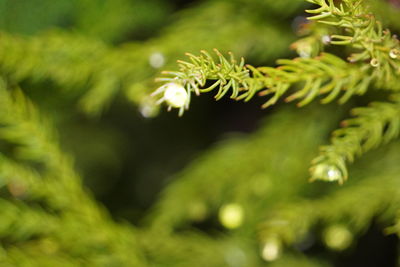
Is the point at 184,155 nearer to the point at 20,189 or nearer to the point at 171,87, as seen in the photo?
the point at 20,189

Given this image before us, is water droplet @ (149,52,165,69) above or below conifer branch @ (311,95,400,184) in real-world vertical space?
above

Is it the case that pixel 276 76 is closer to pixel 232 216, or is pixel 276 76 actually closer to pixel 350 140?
pixel 350 140

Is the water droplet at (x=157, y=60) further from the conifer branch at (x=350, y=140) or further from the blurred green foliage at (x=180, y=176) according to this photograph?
the conifer branch at (x=350, y=140)

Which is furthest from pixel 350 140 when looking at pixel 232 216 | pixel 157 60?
pixel 157 60

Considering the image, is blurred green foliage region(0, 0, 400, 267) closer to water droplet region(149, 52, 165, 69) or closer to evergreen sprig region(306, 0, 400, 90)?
water droplet region(149, 52, 165, 69)

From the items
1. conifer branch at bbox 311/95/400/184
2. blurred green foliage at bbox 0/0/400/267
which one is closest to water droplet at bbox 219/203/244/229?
blurred green foliage at bbox 0/0/400/267

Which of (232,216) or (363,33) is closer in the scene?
(363,33)

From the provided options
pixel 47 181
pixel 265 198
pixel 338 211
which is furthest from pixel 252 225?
pixel 47 181

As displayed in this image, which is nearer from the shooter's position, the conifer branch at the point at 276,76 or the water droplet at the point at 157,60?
the conifer branch at the point at 276,76

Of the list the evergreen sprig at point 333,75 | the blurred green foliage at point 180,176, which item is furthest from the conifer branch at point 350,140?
the blurred green foliage at point 180,176

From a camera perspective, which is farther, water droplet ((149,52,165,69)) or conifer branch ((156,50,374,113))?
water droplet ((149,52,165,69))
